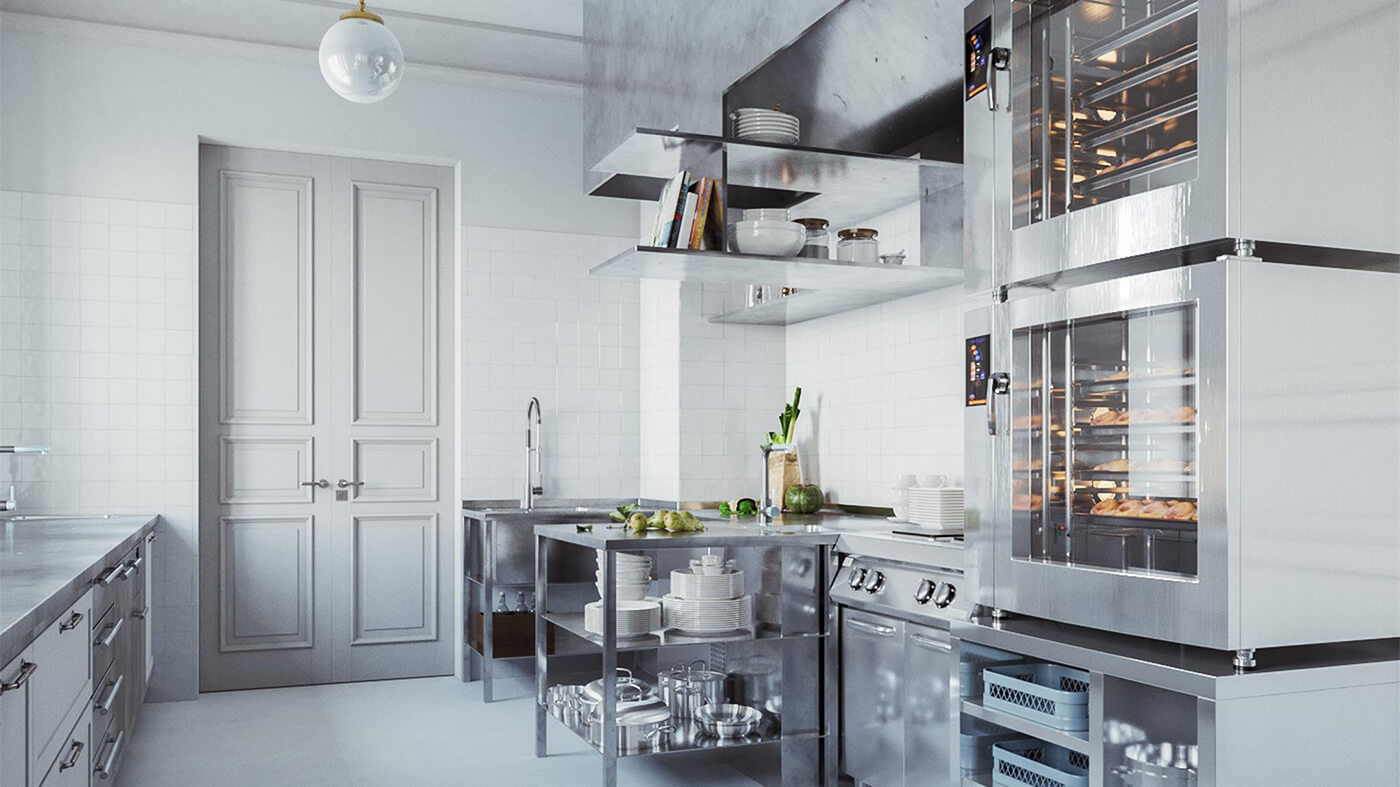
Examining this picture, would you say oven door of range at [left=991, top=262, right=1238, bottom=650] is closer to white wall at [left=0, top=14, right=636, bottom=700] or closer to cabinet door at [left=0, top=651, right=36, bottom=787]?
cabinet door at [left=0, top=651, right=36, bottom=787]

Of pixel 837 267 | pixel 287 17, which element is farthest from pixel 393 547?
pixel 837 267

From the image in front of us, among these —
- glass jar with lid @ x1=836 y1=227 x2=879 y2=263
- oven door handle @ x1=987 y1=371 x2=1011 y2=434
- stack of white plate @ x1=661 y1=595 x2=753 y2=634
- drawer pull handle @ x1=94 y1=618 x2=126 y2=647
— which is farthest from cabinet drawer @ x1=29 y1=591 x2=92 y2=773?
glass jar with lid @ x1=836 y1=227 x2=879 y2=263

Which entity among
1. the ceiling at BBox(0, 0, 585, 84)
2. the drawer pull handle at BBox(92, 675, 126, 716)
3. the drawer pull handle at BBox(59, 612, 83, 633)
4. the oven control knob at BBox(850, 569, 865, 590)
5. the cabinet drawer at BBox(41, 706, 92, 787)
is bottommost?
the drawer pull handle at BBox(92, 675, 126, 716)

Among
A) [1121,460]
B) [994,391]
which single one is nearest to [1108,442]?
[1121,460]

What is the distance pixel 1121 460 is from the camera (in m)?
2.07

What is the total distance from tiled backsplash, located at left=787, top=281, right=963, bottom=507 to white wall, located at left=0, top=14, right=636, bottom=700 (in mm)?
2621

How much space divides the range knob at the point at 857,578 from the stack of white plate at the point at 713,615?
1.22 feet

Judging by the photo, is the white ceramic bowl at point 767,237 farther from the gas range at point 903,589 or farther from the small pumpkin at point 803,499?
the small pumpkin at point 803,499

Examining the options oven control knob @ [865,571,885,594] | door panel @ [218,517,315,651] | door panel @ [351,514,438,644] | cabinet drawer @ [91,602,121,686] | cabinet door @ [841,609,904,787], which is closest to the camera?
cabinet drawer @ [91,602,121,686]

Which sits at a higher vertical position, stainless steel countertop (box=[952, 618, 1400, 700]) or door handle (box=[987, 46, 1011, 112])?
door handle (box=[987, 46, 1011, 112])

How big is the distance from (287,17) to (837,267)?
2872 millimetres

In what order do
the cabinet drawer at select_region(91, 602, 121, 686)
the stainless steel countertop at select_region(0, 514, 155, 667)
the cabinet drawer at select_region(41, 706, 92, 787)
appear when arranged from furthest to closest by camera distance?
1. the cabinet drawer at select_region(91, 602, 121, 686)
2. the cabinet drawer at select_region(41, 706, 92, 787)
3. the stainless steel countertop at select_region(0, 514, 155, 667)

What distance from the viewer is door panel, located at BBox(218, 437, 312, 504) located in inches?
218

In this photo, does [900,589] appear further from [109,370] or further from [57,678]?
[109,370]
